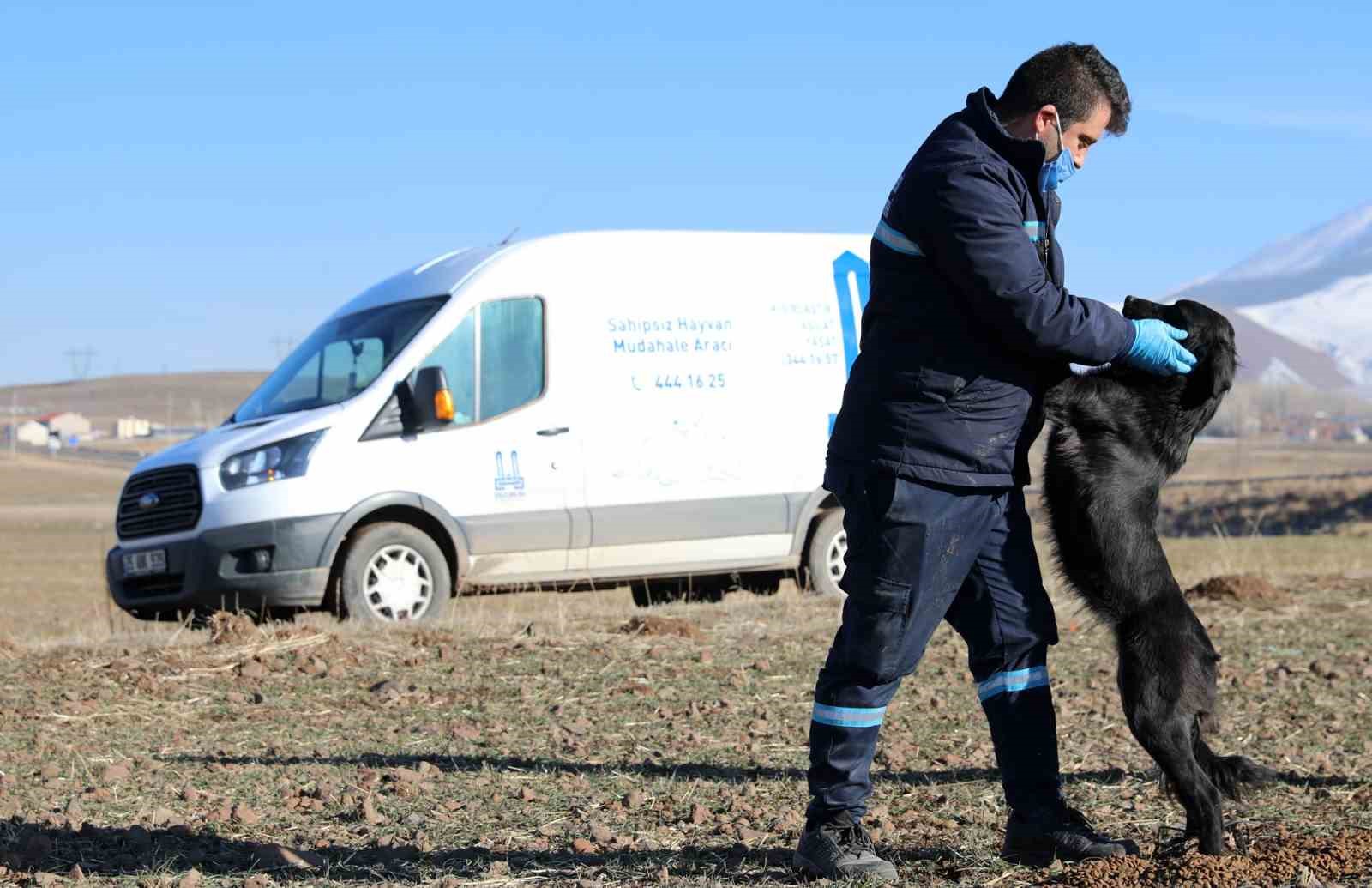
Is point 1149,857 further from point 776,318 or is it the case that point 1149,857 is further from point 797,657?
point 776,318

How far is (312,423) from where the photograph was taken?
962 centimetres

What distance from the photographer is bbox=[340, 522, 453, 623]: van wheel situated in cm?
Result: 966

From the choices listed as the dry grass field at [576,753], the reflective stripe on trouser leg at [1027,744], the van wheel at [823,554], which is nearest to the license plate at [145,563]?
the dry grass field at [576,753]

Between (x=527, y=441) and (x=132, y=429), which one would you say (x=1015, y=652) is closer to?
(x=527, y=441)

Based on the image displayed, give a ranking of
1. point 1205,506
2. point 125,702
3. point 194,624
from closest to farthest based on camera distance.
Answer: point 125,702 < point 194,624 < point 1205,506

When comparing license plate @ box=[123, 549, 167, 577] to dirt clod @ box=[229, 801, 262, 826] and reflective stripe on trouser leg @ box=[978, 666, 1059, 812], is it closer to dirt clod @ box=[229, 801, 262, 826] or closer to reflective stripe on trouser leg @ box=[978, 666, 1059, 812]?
dirt clod @ box=[229, 801, 262, 826]

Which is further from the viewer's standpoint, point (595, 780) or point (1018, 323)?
point (595, 780)

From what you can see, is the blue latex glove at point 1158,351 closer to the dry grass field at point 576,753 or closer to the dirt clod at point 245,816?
the dry grass field at point 576,753

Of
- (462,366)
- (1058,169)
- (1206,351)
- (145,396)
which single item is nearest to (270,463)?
(462,366)

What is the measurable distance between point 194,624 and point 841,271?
5.04m

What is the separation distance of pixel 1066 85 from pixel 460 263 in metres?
6.89

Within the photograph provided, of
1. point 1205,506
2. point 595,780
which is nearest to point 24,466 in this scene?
point 1205,506

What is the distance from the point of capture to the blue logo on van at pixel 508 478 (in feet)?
32.8

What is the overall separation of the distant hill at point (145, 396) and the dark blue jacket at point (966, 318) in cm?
12642
